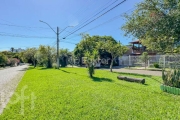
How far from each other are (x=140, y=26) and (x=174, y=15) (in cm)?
181

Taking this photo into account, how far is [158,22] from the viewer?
6988mm

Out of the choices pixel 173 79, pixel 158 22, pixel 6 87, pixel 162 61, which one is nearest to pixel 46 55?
pixel 6 87

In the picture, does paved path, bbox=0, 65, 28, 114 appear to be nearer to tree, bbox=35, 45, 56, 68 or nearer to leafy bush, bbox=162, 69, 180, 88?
leafy bush, bbox=162, 69, 180, 88

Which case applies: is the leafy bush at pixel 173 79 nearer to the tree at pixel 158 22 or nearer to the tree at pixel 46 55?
the tree at pixel 158 22

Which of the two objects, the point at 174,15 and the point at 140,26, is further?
the point at 140,26

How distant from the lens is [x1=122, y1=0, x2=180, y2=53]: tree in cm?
660

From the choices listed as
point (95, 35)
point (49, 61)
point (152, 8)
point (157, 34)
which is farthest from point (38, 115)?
point (95, 35)

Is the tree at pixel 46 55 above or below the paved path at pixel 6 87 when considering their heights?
above

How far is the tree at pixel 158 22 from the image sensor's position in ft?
21.6

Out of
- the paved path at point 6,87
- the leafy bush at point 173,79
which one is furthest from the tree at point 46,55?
the leafy bush at point 173,79

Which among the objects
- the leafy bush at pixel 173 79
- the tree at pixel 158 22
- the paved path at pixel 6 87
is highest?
the tree at pixel 158 22

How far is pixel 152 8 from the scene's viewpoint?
296 inches

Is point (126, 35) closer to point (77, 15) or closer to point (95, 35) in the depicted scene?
point (77, 15)

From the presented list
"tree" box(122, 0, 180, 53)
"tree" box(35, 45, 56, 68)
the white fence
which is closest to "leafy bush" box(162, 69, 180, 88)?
"tree" box(122, 0, 180, 53)
